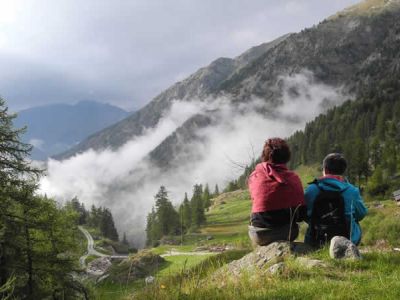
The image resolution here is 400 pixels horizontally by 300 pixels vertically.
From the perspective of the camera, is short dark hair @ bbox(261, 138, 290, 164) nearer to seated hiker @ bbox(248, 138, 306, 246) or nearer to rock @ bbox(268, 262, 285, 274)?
seated hiker @ bbox(248, 138, 306, 246)

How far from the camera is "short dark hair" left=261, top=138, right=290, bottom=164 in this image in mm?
9391

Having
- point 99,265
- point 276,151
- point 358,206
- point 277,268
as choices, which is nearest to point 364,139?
point 99,265

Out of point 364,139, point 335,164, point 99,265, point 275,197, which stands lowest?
point 99,265

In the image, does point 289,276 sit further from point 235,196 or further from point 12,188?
point 235,196

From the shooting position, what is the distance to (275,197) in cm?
936

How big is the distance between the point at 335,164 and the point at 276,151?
4.52 feet

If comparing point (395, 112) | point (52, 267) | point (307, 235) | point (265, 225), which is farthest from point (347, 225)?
point (395, 112)

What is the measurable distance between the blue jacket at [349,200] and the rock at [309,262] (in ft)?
5.29

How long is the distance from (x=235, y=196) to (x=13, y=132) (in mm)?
151638

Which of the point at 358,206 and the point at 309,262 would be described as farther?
the point at 358,206

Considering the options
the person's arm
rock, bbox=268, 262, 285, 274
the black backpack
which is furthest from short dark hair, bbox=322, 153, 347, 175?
rock, bbox=268, 262, 285, 274

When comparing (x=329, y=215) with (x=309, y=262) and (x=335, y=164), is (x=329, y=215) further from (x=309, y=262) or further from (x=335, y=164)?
(x=309, y=262)

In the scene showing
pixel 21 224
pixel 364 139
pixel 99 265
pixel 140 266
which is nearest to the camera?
pixel 21 224

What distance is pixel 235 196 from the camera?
552 ft
